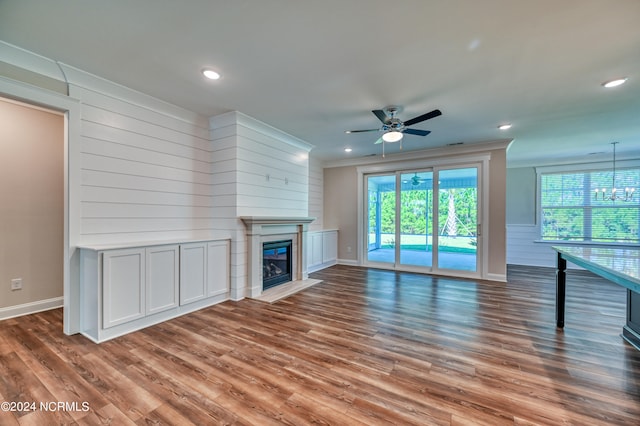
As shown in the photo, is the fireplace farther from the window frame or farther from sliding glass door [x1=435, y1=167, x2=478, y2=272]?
the window frame

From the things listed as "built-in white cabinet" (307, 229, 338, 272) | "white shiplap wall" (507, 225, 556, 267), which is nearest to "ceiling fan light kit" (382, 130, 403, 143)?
"built-in white cabinet" (307, 229, 338, 272)

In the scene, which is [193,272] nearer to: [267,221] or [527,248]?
[267,221]

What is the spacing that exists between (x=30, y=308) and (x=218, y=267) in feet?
7.57

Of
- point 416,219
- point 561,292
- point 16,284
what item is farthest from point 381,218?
point 16,284

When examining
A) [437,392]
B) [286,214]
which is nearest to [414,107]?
[286,214]

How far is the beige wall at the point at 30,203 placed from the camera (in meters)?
3.19

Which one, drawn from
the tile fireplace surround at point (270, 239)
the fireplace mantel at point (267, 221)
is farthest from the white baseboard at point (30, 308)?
the fireplace mantel at point (267, 221)

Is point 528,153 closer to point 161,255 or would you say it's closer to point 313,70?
point 313,70

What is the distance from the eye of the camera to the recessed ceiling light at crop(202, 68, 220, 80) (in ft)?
8.63

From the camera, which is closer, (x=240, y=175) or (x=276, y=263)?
(x=240, y=175)

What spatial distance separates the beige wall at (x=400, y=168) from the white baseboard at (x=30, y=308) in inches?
208

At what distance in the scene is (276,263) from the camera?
4.66 meters

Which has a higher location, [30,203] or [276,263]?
[30,203]

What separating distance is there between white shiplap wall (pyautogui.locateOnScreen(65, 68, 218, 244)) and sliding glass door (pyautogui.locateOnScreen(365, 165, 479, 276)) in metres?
4.05
